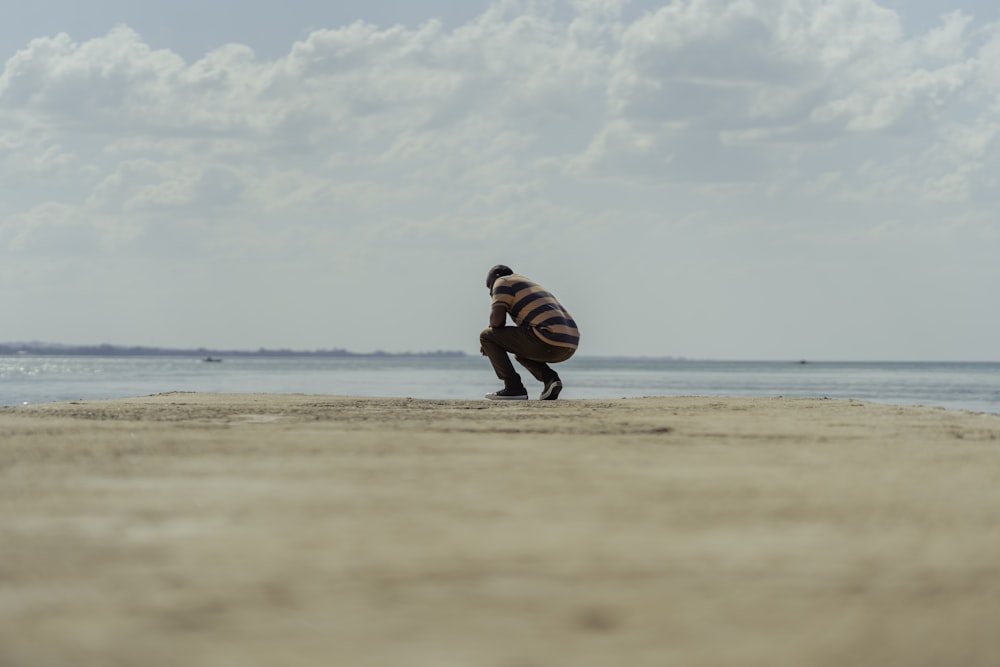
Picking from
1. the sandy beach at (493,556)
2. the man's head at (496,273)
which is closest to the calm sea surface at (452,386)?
the man's head at (496,273)

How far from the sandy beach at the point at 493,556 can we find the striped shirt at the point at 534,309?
5.76m

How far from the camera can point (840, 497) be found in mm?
3846

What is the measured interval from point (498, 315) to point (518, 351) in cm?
45

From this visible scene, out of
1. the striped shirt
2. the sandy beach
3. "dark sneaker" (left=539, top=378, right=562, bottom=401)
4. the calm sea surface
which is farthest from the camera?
the calm sea surface

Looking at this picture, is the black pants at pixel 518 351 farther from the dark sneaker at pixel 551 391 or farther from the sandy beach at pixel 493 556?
the sandy beach at pixel 493 556

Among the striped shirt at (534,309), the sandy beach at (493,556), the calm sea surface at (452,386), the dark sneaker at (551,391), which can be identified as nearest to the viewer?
the sandy beach at (493,556)

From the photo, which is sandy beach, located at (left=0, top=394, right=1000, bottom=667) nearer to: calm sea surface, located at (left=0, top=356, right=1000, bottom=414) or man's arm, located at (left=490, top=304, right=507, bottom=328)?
man's arm, located at (left=490, top=304, right=507, bottom=328)

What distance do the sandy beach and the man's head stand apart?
628 cm

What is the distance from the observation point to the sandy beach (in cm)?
227

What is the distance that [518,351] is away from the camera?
11.3 metres

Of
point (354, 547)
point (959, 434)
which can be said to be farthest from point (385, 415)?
point (354, 547)

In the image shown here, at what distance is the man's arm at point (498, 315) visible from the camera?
11.1m

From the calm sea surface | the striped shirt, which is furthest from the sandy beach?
the calm sea surface

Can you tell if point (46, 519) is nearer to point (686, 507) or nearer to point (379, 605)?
point (379, 605)
